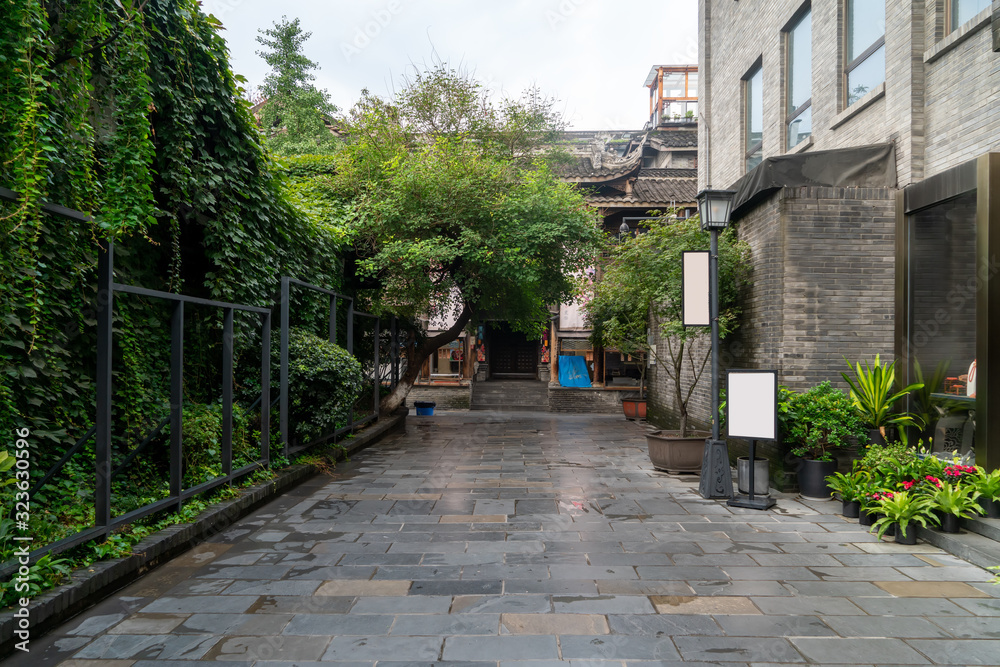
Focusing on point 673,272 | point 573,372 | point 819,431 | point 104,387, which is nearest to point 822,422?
point 819,431

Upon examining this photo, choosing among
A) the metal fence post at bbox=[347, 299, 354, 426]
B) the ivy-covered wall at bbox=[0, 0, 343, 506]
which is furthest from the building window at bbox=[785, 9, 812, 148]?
the ivy-covered wall at bbox=[0, 0, 343, 506]

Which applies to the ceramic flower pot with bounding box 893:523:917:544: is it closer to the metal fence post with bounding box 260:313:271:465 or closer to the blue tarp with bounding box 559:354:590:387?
the metal fence post with bounding box 260:313:271:465

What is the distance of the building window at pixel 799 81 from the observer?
9164 millimetres

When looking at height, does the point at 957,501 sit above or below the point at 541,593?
above

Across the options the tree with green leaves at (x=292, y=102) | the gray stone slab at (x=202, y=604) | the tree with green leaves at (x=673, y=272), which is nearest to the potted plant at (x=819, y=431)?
the tree with green leaves at (x=673, y=272)

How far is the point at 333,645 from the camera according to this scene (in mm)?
3338

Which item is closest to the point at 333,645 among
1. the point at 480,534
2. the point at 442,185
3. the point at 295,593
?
the point at 295,593

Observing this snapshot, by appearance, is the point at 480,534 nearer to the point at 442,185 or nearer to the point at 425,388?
the point at 442,185

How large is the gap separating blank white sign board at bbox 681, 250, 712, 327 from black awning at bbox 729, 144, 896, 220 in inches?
45.2

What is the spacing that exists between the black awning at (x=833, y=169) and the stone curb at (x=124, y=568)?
672 cm

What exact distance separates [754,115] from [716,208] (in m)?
5.15

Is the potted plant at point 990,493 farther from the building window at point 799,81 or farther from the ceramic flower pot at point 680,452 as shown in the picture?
the building window at point 799,81

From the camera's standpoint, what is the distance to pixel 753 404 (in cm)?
651

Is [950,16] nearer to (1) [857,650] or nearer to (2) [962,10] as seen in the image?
(2) [962,10]
